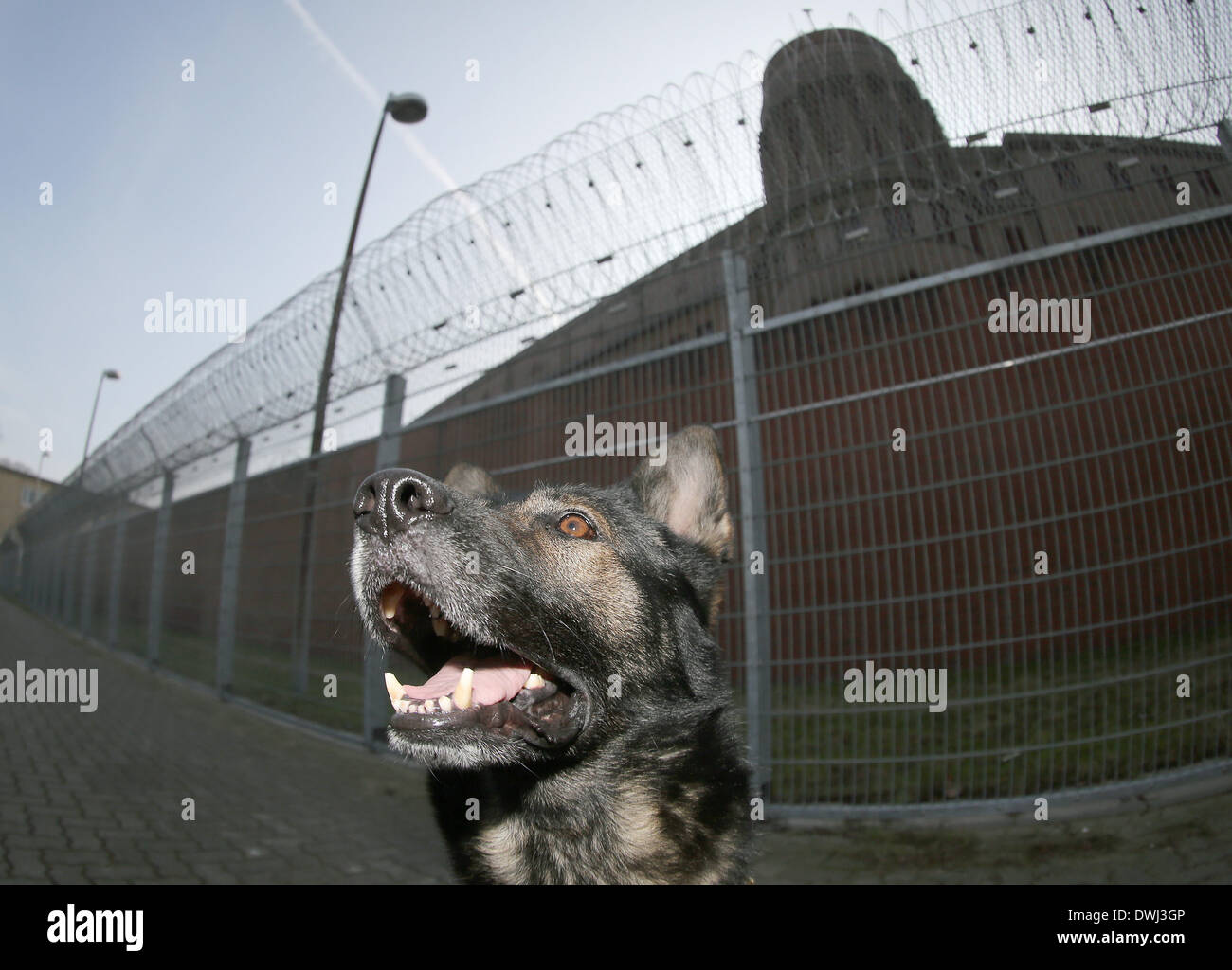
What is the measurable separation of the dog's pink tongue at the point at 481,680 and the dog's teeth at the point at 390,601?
25cm

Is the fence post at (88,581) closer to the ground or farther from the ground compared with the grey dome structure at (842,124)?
closer to the ground

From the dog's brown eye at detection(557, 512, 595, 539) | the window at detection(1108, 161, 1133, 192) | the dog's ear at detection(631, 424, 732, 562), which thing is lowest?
the dog's brown eye at detection(557, 512, 595, 539)

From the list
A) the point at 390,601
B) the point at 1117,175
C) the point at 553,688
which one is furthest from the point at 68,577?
the point at 1117,175

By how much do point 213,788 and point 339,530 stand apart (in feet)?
8.83

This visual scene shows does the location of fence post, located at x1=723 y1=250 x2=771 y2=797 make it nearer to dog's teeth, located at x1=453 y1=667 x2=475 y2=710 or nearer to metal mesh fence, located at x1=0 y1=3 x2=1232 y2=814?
metal mesh fence, located at x1=0 y1=3 x2=1232 y2=814

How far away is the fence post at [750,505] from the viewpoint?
4.62 meters

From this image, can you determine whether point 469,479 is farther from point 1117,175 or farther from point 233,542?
point 233,542

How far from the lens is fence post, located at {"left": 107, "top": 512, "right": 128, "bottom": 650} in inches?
589

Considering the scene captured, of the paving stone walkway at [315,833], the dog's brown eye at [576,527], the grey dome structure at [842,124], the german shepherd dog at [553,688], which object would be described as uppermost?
the grey dome structure at [842,124]

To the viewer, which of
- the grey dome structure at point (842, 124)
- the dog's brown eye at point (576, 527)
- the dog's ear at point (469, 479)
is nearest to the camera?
the dog's brown eye at point (576, 527)

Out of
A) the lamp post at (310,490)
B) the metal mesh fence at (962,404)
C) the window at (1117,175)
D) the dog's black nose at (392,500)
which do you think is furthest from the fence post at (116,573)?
the window at (1117,175)

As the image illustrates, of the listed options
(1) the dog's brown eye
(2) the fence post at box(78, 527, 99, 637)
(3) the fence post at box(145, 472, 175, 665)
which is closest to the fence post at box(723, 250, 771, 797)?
(1) the dog's brown eye

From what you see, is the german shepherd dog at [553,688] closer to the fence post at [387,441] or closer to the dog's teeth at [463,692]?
the dog's teeth at [463,692]
